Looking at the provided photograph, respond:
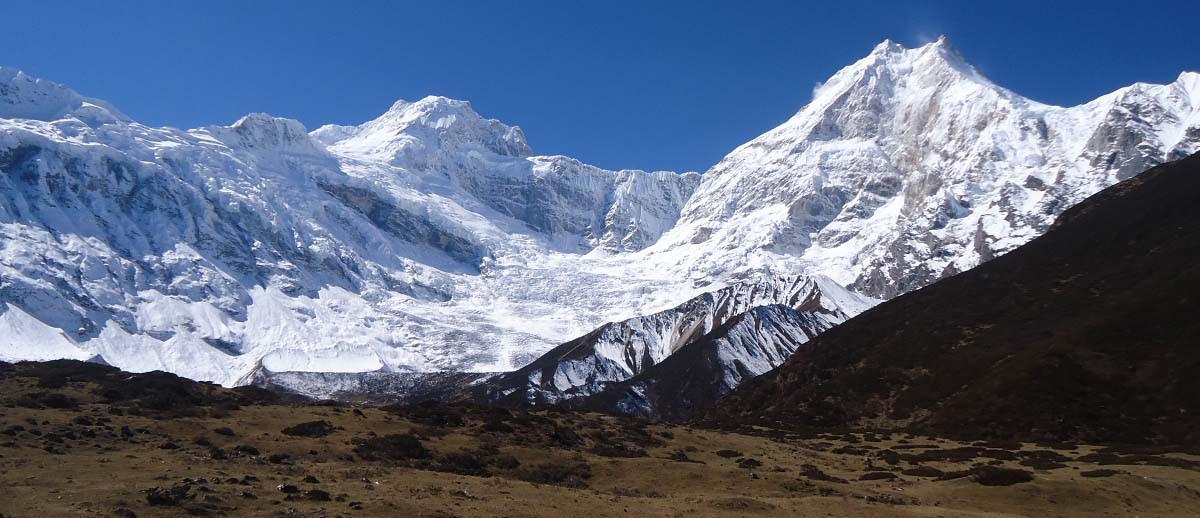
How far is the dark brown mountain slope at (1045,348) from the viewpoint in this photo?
90.2 meters

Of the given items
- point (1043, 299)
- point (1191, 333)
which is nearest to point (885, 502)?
point (1191, 333)

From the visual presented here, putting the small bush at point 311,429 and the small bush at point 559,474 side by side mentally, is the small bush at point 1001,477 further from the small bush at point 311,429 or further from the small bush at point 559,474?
the small bush at point 311,429

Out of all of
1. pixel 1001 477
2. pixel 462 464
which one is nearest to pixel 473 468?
pixel 462 464

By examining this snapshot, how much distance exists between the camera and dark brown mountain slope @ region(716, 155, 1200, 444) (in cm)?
9019

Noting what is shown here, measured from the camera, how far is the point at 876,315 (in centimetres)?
14688

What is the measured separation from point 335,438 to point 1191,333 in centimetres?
8167

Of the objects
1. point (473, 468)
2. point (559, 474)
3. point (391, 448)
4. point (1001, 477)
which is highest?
point (391, 448)

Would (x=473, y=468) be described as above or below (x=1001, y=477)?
above

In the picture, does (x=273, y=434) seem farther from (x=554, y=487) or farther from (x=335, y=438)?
(x=554, y=487)

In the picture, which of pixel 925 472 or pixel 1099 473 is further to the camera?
pixel 925 472

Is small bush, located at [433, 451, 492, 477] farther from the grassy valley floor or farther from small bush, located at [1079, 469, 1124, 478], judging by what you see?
small bush, located at [1079, 469, 1124, 478]

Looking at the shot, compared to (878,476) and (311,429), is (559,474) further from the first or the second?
(878,476)

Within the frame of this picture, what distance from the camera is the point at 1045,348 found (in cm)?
10362

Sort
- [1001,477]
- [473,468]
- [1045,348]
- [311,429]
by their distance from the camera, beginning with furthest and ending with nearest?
[1045,348], [311,429], [473,468], [1001,477]
